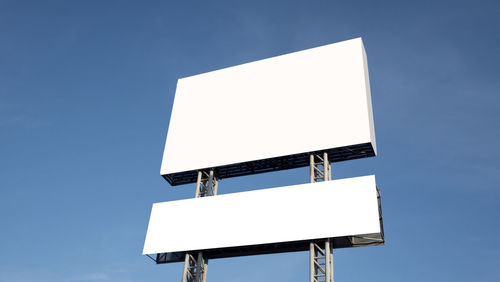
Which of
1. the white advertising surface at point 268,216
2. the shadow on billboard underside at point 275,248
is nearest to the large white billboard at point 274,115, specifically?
the white advertising surface at point 268,216

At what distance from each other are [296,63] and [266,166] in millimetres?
6601

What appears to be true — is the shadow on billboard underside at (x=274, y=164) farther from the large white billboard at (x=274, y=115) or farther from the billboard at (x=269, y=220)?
the billboard at (x=269, y=220)

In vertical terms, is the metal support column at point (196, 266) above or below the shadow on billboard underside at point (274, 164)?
below

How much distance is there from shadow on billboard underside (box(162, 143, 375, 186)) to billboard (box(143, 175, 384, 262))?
2.54m

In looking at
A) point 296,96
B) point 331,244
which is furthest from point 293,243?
point 296,96

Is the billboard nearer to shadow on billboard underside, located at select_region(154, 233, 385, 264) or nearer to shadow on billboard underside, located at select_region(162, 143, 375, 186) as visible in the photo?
shadow on billboard underside, located at select_region(154, 233, 385, 264)

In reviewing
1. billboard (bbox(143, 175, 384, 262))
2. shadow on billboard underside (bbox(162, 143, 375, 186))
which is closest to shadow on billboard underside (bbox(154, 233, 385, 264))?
billboard (bbox(143, 175, 384, 262))

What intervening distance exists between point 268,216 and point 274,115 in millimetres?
6441

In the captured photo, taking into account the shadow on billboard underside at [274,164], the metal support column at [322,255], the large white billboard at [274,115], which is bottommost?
the metal support column at [322,255]

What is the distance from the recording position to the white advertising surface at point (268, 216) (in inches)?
932

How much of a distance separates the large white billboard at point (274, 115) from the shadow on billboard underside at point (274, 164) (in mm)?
55

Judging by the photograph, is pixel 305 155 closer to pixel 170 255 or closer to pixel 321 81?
pixel 321 81

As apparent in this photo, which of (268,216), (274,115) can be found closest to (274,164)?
(274,115)

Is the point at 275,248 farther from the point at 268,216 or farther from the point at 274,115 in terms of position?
the point at 274,115
